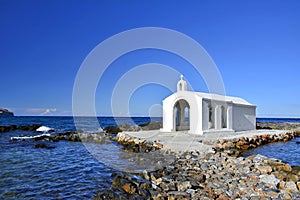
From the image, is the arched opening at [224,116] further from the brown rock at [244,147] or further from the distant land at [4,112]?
the distant land at [4,112]

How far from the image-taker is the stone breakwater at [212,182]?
6289 mm

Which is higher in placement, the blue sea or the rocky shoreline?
the rocky shoreline

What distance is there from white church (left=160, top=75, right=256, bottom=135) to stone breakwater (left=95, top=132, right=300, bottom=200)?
8211 mm

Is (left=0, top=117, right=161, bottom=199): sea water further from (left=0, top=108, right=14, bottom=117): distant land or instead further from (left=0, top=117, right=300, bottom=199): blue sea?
(left=0, top=108, right=14, bottom=117): distant land

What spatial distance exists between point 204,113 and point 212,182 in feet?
36.1

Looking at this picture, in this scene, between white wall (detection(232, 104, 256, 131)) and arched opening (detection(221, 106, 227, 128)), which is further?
white wall (detection(232, 104, 256, 131))

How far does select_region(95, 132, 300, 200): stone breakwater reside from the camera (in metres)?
6.29

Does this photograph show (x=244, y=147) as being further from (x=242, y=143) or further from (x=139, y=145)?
(x=139, y=145)

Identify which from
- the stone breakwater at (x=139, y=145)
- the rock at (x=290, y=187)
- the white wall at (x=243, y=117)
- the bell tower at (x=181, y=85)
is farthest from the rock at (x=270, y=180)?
the white wall at (x=243, y=117)

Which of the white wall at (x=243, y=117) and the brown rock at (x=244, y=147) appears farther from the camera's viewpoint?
the white wall at (x=243, y=117)

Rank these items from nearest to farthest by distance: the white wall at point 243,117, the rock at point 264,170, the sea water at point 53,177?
the sea water at point 53,177, the rock at point 264,170, the white wall at point 243,117

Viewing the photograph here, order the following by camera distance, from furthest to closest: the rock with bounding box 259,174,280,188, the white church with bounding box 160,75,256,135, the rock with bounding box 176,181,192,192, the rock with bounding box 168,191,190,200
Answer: the white church with bounding box 160,75,256,135 < the rock with bounding box 259,174,280,188 < the rock with bounding box 176,181,192,192 < the rock with bounding box 168,191,190,200

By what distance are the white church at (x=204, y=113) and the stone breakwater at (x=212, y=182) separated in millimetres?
8211

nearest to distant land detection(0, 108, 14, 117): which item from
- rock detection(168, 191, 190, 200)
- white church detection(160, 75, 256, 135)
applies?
white church detection(160, 75, 256, 135)
